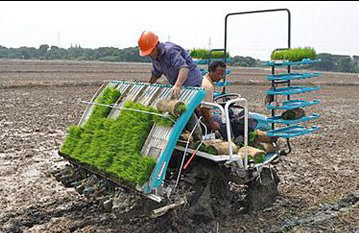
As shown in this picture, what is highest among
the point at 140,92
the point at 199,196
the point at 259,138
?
the point at 140,92

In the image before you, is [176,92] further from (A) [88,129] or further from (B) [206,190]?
(A) [88,129]

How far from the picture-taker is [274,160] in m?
6.18

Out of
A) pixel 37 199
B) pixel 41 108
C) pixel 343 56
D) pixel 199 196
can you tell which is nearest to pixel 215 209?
pixel 199 196

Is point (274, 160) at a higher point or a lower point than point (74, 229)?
higher

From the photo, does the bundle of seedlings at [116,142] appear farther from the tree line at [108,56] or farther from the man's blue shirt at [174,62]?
the tree line at [108,56]

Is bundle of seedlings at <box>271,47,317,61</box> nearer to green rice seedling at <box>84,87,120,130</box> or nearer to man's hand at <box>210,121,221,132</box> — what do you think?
man's hand at <box>210,121,221,132</box>

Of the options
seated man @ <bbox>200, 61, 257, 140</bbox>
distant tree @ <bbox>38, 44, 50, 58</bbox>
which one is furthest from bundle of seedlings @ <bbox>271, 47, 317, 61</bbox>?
distant tree @ <bbox>38, 44, 50, 58</bbox>

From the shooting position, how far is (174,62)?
5555mm

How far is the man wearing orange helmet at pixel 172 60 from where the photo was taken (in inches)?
212

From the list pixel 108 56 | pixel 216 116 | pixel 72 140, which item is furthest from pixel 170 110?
pixel 108 56

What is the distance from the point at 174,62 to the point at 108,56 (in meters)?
75.4

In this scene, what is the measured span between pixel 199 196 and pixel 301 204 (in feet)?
6.34

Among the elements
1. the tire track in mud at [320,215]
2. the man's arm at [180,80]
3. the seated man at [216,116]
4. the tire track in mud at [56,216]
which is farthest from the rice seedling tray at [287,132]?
the tire track in mud at [56,216]

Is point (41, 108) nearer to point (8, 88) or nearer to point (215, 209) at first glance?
point (8, 88)
